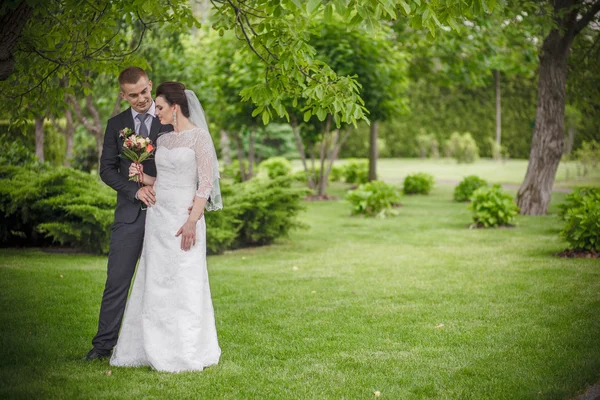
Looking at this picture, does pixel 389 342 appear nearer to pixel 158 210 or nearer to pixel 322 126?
pixel 158 210

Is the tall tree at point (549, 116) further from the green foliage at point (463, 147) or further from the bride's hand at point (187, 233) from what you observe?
the green foliage at point (463, 147)

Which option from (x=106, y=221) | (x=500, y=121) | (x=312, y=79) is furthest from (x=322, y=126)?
(x=500, y=121)

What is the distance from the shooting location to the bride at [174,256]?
4.81 meters

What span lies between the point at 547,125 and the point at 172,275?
1217 centimetres

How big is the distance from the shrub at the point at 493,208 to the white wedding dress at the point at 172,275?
960 centimetres

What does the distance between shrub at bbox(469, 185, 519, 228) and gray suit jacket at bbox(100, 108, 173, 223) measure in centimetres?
956

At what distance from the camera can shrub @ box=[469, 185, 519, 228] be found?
13.3m

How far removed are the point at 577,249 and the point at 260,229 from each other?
5.07 meters

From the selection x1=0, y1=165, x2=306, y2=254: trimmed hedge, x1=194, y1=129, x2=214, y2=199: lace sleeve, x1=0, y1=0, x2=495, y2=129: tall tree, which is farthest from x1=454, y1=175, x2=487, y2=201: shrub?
x1=194, y1=129, x2=214, y2=199: lace sleeve

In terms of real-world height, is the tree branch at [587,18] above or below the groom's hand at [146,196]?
above

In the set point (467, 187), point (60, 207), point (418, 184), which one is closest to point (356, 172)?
point (418, 184)

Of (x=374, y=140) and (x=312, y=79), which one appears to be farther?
(x=374, y=140)

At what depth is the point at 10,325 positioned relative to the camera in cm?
610

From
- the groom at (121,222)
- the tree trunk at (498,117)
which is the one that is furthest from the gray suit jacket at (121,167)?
the tree trunk at (498,117)
